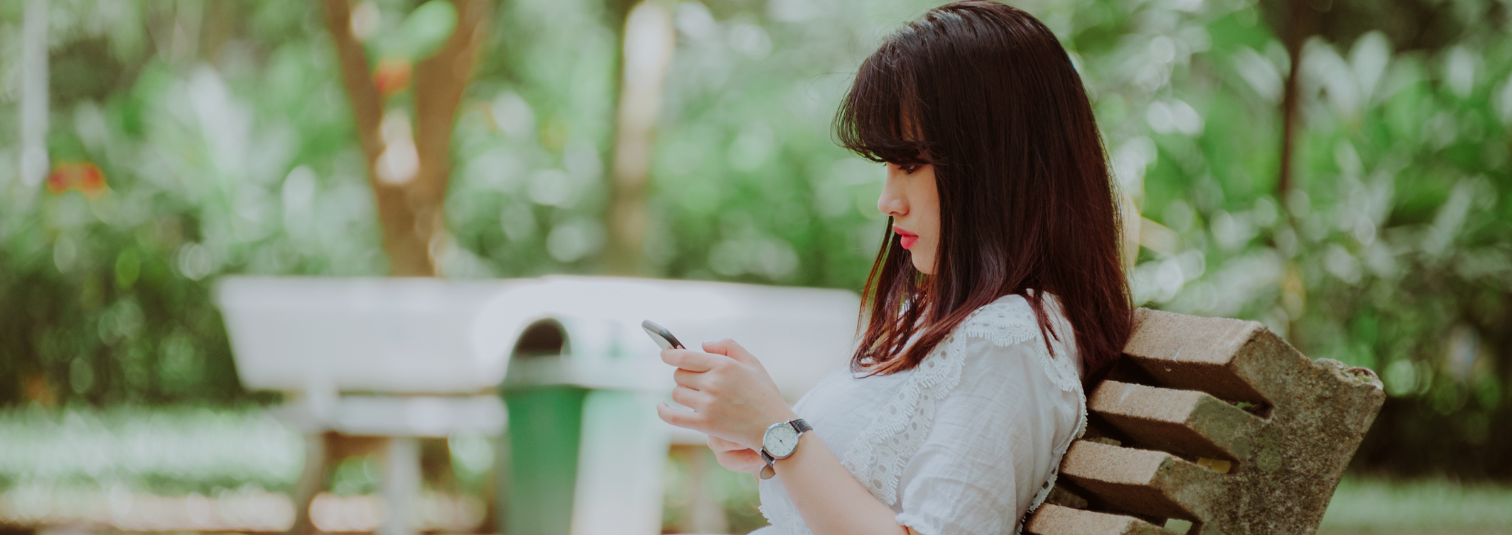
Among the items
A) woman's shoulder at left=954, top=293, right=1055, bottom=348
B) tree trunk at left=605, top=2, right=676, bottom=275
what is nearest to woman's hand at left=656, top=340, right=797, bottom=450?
woman's shoulder at left=954, top=293, right=1055, bottom=348

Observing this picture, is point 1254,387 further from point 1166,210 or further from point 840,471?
point 1166,210

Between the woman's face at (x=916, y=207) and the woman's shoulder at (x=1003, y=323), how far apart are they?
0.13 metres

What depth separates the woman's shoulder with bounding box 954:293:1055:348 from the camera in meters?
1.32

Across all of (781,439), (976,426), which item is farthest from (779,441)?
(976,426)

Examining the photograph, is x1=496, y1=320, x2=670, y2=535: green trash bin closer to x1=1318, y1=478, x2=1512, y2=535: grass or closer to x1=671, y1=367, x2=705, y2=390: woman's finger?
x1=671, y1=367, x2=705, y2=390: woman's finger

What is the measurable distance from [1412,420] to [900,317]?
6.05m

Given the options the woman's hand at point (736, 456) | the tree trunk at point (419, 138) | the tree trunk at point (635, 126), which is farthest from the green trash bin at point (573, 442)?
the woman's hand at point (736, 456)

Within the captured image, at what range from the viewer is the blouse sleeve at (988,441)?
4.19 ft

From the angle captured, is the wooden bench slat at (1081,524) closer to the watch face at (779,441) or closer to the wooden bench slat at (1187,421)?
the wooden bench slat at (1187,421)

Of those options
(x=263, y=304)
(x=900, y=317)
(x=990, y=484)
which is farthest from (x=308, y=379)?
(x=990, y=484)

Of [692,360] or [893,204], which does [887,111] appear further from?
[692,360]

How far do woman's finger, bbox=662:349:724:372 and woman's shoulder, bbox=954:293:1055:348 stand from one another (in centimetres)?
29

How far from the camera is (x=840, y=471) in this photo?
1354 mm

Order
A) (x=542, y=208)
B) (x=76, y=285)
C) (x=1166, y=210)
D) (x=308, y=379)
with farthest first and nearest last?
(x=542, y=208)
(x=76, y=285)
(x=1166, y=210)
(x=308, y=379)
